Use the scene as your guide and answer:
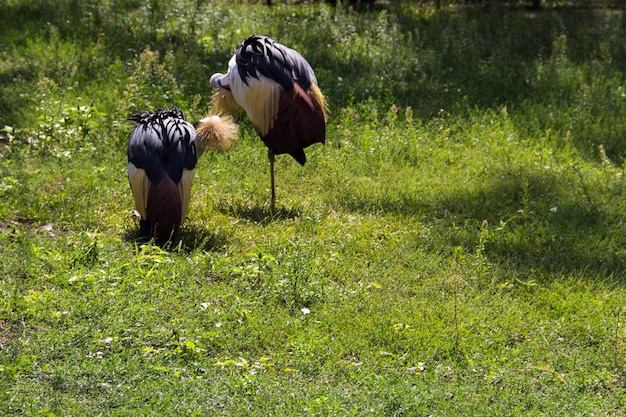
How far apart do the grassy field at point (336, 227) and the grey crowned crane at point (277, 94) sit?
0.67 m

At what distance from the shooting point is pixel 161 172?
6.97m

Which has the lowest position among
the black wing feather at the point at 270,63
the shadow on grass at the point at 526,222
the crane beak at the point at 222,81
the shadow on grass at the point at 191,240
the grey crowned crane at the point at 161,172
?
the shadow on grass at the point at 526,222

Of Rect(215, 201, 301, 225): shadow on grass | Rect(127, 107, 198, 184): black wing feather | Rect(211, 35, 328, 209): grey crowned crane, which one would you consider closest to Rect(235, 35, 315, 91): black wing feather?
Rect(211, 35, 328, 209): grey crowned crane

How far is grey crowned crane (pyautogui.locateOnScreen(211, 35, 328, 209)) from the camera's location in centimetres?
772

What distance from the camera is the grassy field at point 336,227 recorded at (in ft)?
18.1

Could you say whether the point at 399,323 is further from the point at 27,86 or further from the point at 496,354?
the point at 27,86

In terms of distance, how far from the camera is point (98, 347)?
5.64 meters

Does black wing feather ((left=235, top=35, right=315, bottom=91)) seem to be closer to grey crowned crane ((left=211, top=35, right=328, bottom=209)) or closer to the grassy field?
grey crowned crane ((left=211, top=35, right=328, bottom=209))

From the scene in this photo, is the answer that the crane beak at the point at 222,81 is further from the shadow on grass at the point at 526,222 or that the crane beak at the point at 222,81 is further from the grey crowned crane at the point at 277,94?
the shadow on grass at the point at 526,222

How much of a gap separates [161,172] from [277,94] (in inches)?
51.0

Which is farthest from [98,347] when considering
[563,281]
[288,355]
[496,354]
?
[563,281]

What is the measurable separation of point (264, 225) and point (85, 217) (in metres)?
1.45

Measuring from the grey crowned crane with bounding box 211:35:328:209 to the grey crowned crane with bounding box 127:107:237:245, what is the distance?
726 mm

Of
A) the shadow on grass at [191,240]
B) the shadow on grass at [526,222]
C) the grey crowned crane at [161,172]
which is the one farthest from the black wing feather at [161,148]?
the shadow on grass at [526,222]
